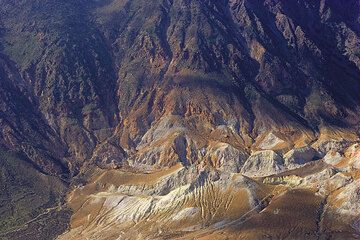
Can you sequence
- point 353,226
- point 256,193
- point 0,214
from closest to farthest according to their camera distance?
point 353,226 < point 256,193 < point 0,214

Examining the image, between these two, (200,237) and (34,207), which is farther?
(34,207)

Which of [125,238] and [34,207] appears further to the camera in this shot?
[34,207]

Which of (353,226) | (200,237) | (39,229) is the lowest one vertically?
(353,226)

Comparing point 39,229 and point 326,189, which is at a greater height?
point 39,229

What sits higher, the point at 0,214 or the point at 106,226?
the point at 0,214

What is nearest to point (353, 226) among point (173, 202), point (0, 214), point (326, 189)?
point (326, 189)

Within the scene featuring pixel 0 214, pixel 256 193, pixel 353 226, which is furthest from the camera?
pixel 0 214

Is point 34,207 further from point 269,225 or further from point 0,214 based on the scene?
point 269,225

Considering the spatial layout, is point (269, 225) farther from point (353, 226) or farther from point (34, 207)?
point (34, 207)

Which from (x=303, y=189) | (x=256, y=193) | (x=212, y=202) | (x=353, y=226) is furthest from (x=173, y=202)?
(x=353, y=226)
